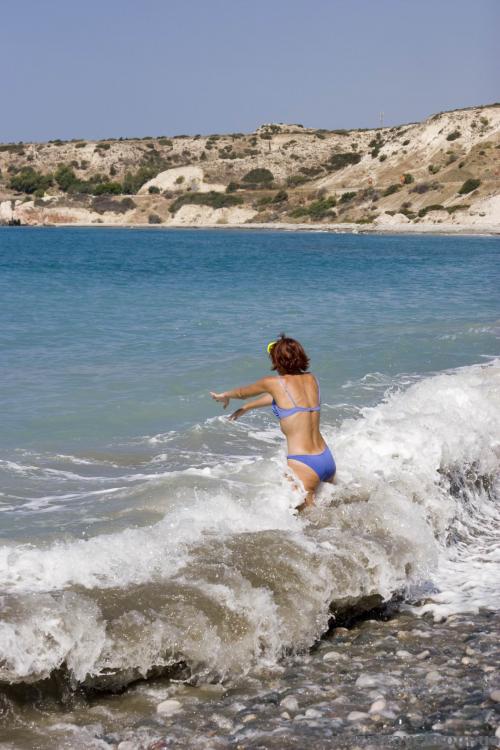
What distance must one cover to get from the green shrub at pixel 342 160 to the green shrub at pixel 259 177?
803 centimetres

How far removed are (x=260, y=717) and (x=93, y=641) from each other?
3.04 ft

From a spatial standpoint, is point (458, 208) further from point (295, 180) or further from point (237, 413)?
point (237, 413)

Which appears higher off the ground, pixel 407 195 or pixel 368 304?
pixel 407 195

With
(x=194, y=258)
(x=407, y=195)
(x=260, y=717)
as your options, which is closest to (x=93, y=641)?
(x=260, y=717)

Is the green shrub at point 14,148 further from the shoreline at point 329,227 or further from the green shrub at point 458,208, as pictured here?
the green shrub at point 458,208

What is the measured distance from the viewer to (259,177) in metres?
98.4

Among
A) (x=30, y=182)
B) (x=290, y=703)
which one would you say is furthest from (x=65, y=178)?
(x=290, y=703)

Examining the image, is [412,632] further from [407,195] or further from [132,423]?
[407,195]

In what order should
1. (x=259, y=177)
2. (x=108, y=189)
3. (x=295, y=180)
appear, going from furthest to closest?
(x=108, y=189)
(x=259, y=177)
(x=295, y=180)

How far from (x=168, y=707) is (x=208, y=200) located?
3442 inches

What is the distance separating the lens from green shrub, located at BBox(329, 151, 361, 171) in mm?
102125

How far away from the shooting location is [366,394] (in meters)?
12.1

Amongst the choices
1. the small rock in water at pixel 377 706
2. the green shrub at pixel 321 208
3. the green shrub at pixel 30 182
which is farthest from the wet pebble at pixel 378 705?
the green shrub at pixel 30 182

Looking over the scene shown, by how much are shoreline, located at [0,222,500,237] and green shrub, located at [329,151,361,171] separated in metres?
22.6
